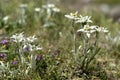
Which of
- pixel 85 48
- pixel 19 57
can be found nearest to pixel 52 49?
pixel 19 57

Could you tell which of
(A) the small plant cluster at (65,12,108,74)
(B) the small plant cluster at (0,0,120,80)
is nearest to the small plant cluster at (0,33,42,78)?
(B) the small plant cluster at (0,0,120,80)

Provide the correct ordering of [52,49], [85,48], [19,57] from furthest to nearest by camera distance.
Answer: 1. [52,49]
2. [19,57]
3. [85,48]

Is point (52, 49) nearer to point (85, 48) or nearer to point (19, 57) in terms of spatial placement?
point (19, 57)

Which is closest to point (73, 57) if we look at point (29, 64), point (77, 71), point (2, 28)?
point (77, 71)

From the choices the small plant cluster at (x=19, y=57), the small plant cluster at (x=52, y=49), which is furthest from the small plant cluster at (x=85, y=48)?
the small plant cluster at (x=19, y=57)

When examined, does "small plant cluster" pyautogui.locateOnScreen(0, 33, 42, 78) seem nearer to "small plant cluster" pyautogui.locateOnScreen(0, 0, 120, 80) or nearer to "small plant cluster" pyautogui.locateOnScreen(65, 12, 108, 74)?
"small plant cluster" pyautogui.locateOnScreen(0, 0, 120, 80)

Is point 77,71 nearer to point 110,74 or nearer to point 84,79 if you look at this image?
point 84,79

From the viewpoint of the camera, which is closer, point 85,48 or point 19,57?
point 85,48

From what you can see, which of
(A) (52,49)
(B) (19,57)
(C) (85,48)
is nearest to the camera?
(C) (85,48)

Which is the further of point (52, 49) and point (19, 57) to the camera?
point (52, 49)

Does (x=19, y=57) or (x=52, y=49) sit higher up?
(x=52, y=49)

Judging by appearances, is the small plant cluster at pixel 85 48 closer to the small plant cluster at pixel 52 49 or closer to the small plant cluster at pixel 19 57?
the small plant cluster at pixel 52 49
